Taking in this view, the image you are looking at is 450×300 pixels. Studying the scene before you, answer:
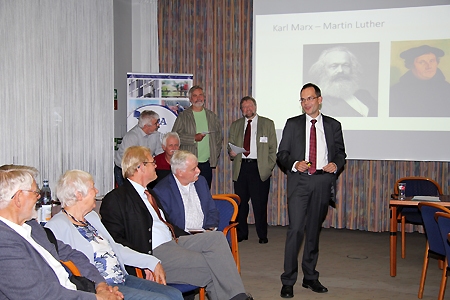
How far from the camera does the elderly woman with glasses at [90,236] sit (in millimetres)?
2596

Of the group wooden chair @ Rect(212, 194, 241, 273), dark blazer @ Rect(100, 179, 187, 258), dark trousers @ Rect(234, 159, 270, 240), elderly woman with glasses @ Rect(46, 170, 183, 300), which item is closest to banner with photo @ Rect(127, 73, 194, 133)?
dark trousers @ Rect(234, 159, 270, 240)

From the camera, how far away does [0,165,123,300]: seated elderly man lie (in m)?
1.97

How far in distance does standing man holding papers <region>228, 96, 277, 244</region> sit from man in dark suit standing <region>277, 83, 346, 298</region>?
193 centimetres

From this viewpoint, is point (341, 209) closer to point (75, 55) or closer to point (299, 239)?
point (299, 239)

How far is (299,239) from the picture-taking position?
4117 millimetres

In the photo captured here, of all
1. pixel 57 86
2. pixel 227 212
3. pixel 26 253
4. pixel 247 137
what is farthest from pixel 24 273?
pixel 247 137

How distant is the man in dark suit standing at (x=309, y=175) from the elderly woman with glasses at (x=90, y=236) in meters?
1.59

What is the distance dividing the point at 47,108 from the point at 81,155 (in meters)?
0.72

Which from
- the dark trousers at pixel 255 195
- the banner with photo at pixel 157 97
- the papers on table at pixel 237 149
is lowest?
the dark trousers at pixel 255 195

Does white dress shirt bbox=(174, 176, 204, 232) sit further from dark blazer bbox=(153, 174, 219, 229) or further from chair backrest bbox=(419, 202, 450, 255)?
chair backrest bbox=(419, 202, 450, 255)

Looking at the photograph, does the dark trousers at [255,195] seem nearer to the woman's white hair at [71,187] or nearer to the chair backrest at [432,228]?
the chair backrest at [432,228]

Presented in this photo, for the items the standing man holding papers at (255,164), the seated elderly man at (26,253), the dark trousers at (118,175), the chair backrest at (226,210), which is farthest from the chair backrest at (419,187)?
the seated elderly man at (26,253)

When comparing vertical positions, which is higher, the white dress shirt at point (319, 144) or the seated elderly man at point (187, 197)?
the white dress shirt at point (319, 144)

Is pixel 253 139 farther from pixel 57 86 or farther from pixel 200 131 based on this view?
pixel 57 86
